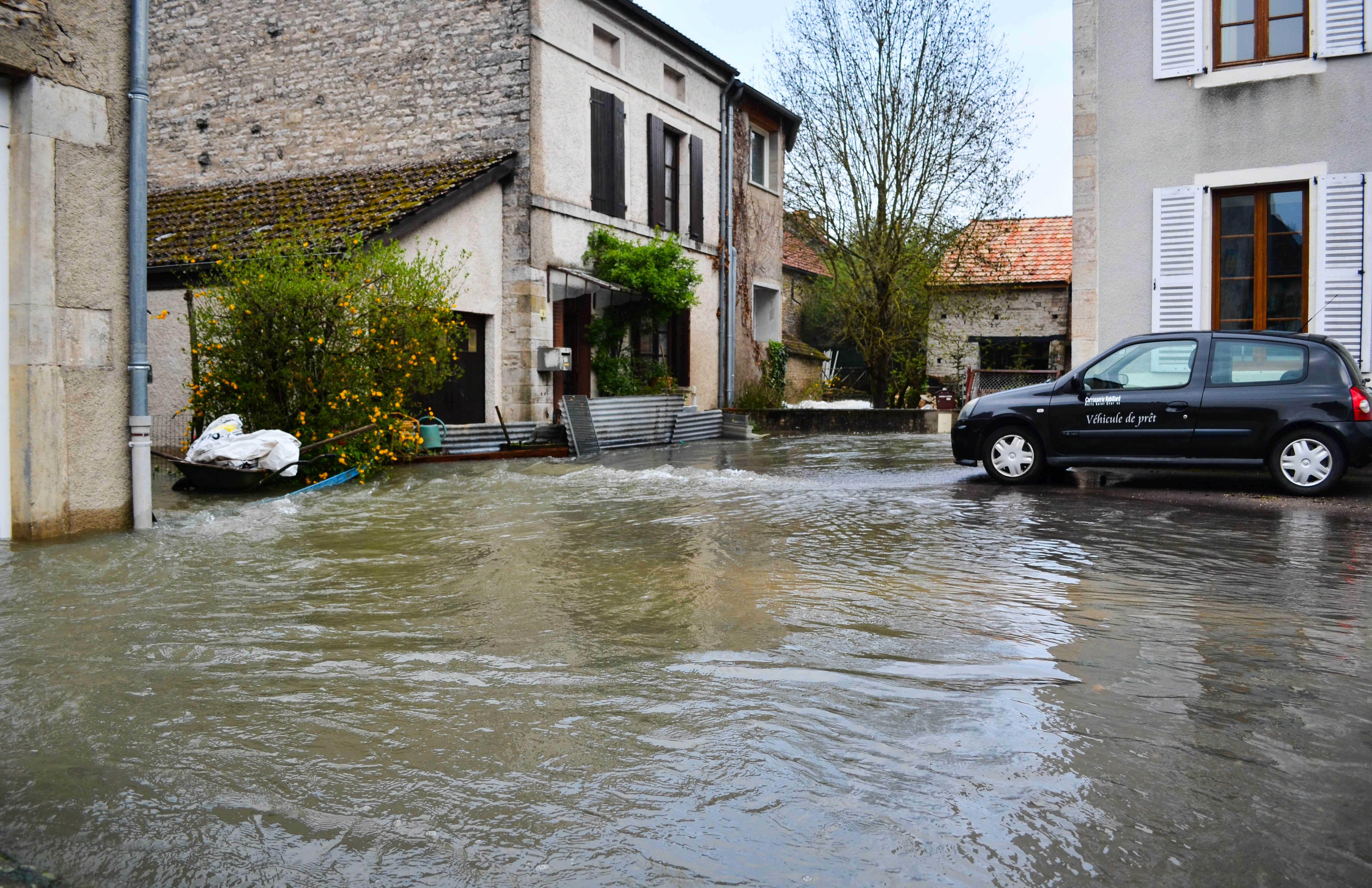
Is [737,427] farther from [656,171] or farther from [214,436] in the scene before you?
[214,436]

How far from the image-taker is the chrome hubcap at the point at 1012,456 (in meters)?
11.1

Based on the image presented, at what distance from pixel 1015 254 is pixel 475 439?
1871 centimetres

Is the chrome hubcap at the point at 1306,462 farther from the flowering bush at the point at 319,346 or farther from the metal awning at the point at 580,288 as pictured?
the metal awning at the point at 580,288

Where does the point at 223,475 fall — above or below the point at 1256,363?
below

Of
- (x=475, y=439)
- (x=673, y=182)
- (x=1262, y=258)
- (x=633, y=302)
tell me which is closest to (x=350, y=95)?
(x=633, y=302)

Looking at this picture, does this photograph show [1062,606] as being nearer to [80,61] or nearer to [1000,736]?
[1000,736]

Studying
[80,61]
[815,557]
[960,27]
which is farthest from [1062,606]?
[960,27]

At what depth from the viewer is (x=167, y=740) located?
3504mm

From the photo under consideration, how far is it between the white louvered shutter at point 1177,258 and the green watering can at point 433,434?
870 centimetres

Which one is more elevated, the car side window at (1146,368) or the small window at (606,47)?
the small window at (606,47)

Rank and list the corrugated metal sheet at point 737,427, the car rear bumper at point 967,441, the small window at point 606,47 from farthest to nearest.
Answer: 1. the corrugated metal sheet at point 737,427
2. the small window at point 606,47
3. the car rear bumper at point 967,441

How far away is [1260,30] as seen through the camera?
12.5 m

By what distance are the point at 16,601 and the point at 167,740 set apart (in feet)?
8.75

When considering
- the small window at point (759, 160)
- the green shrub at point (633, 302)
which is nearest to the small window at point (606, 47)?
the green shrub at point (633, 302)
